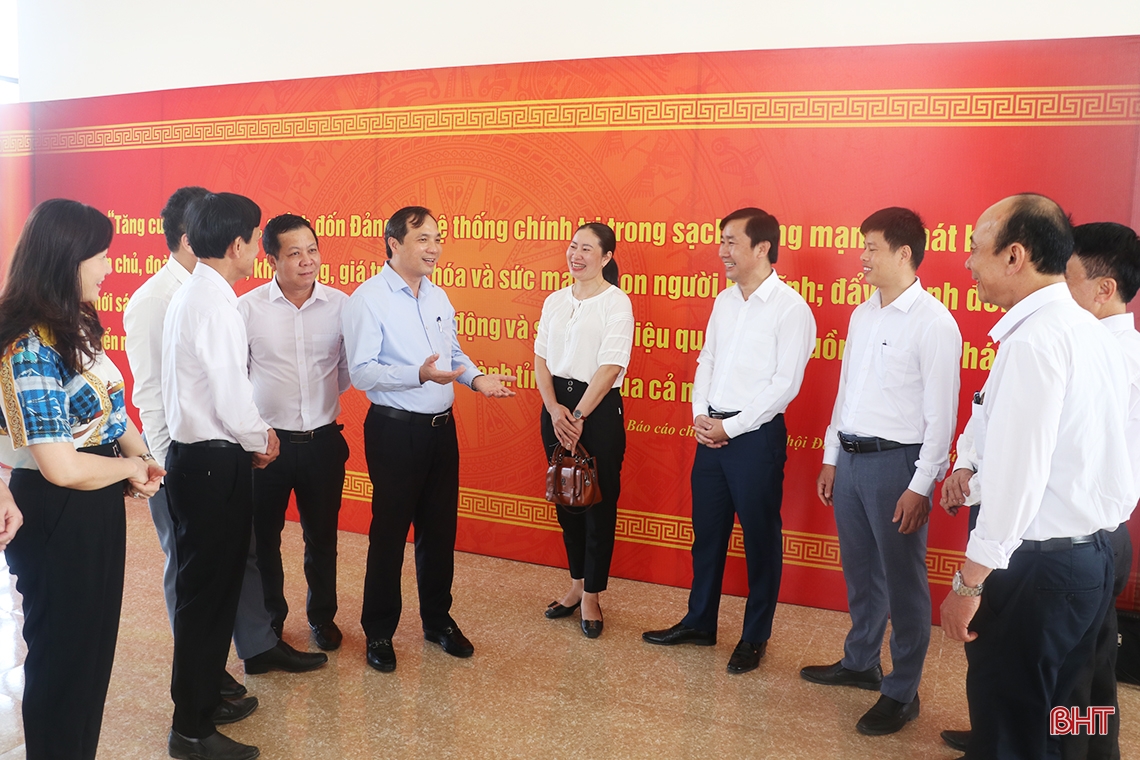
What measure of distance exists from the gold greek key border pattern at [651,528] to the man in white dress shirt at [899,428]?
92cm

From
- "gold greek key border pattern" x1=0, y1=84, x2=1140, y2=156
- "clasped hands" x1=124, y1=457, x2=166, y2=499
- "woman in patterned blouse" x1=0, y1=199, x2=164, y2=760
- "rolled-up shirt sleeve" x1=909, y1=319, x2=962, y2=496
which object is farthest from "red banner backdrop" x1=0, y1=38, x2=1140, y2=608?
"woman in patterned blouse" x1=0, y1=199, x2=164, y2=760

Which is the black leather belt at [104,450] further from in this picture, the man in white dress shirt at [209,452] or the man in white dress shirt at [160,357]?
the man in white dress shirt at [160,357]

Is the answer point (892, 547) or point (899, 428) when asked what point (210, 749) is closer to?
point (892, 547)

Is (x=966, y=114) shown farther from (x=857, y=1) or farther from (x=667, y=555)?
(x=667, y=555)

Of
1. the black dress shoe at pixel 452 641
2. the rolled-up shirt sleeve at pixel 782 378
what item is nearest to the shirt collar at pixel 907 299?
the rolled-up shirt sleeve at pixel 782 378

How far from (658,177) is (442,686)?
2522 mm

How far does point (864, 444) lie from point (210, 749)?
93.2 inches

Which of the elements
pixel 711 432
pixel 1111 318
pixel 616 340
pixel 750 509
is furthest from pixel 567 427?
pixel 1111 318

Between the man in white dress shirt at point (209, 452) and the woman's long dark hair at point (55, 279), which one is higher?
the woman's long dark hair at point (55, 279)

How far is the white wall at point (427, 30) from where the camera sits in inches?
143

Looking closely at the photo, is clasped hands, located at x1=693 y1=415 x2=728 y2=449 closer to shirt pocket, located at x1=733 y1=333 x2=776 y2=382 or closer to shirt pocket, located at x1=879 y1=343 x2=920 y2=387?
shirt pocket, located at x1=733 y1=333 x2=776 y2=382

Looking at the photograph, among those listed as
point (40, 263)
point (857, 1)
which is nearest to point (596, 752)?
point (40, 263)

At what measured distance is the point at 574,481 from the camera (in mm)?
3480

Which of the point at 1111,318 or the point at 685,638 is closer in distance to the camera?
the point at 1111,318
